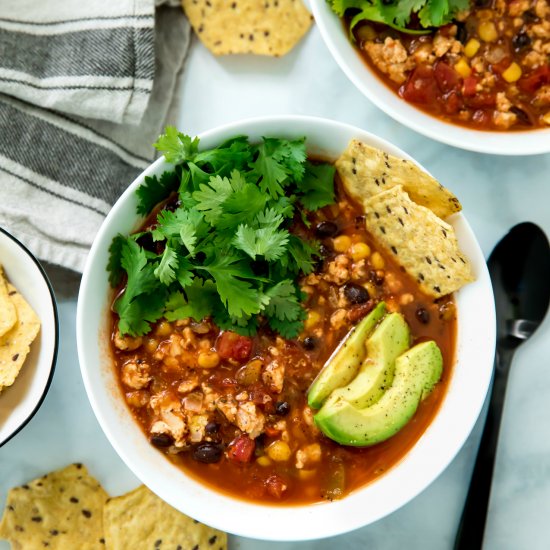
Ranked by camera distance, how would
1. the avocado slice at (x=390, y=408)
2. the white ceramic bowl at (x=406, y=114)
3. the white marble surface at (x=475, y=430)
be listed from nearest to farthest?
the avocado slice at (x=390, y=408) → the white ceramic bowl at (x=406, y=114) → the white marble surface at (x=475, y=430)

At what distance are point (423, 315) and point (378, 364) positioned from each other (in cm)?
34

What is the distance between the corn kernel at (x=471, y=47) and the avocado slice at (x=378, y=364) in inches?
52.1

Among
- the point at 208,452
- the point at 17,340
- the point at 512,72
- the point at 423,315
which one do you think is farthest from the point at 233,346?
the point at 512,72

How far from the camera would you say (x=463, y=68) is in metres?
3.71

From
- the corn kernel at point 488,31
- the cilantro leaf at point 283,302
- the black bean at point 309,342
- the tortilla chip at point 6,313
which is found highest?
the corn kernel at point 488,31

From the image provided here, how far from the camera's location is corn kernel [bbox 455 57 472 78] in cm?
371

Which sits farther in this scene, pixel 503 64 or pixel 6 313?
pixel 503 64

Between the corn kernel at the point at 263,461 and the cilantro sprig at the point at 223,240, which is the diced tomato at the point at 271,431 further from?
the cilantro sprig at the point at 223,240

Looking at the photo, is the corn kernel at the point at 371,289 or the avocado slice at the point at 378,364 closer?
the avocado slice at the point at 378,364

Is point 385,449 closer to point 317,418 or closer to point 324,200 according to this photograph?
point 317,418

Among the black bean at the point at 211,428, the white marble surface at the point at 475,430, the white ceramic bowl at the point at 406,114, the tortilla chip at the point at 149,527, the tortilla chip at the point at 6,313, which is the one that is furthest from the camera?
the white marble surface at the point at 475,430

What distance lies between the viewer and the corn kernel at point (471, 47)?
373 centimetres

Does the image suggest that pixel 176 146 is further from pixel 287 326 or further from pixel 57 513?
pixel 57 513

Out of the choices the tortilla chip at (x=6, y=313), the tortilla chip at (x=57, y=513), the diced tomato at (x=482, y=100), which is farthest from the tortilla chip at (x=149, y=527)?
the diced tomato at (x=482, y=100)
